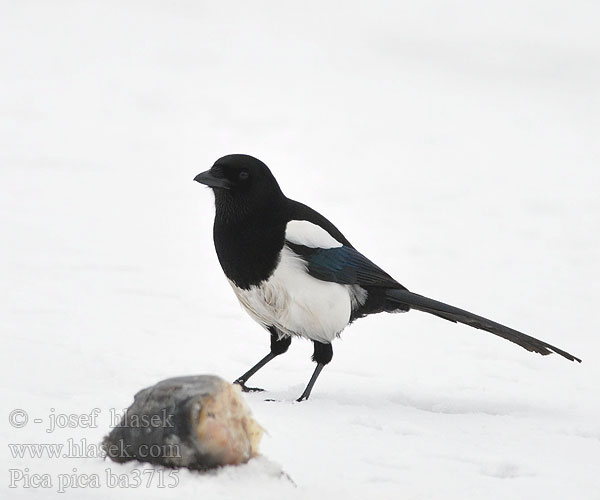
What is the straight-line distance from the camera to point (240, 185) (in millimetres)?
4090

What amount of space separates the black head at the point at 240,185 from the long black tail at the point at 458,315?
0.72 m

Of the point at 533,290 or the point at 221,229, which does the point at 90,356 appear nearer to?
the point at 221,229

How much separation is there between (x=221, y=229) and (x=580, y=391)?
198cm

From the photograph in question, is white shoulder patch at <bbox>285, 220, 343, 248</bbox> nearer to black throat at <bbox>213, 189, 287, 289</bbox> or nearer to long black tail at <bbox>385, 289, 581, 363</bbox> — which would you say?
black throat at <bbox>213, 189, 287, 289</bbox>

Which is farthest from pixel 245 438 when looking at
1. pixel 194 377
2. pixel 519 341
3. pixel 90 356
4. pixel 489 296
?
pixel 489 296

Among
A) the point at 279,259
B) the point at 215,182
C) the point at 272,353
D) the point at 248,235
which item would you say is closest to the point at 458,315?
the point at 272,353

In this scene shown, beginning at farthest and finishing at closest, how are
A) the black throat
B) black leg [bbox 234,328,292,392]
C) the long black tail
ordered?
the long black tail, black leg [bbox 234,328,292,392], the black throat

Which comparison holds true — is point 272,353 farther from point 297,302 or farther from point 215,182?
point 215,182

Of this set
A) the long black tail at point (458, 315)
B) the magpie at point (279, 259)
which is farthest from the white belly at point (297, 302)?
the long black tail at point (458, 315)

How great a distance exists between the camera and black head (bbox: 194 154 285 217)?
160 inches

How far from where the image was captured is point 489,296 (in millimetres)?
7215

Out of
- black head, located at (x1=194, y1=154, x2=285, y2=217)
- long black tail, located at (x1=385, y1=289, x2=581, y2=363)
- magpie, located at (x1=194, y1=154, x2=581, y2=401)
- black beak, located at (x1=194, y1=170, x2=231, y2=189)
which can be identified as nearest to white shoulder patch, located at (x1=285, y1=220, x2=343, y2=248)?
magpie, located at (x1=194, y1=154, x2=581, y2=401)

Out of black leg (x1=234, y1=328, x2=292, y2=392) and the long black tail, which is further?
the long black tail

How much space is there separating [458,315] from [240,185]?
118 centimetres
